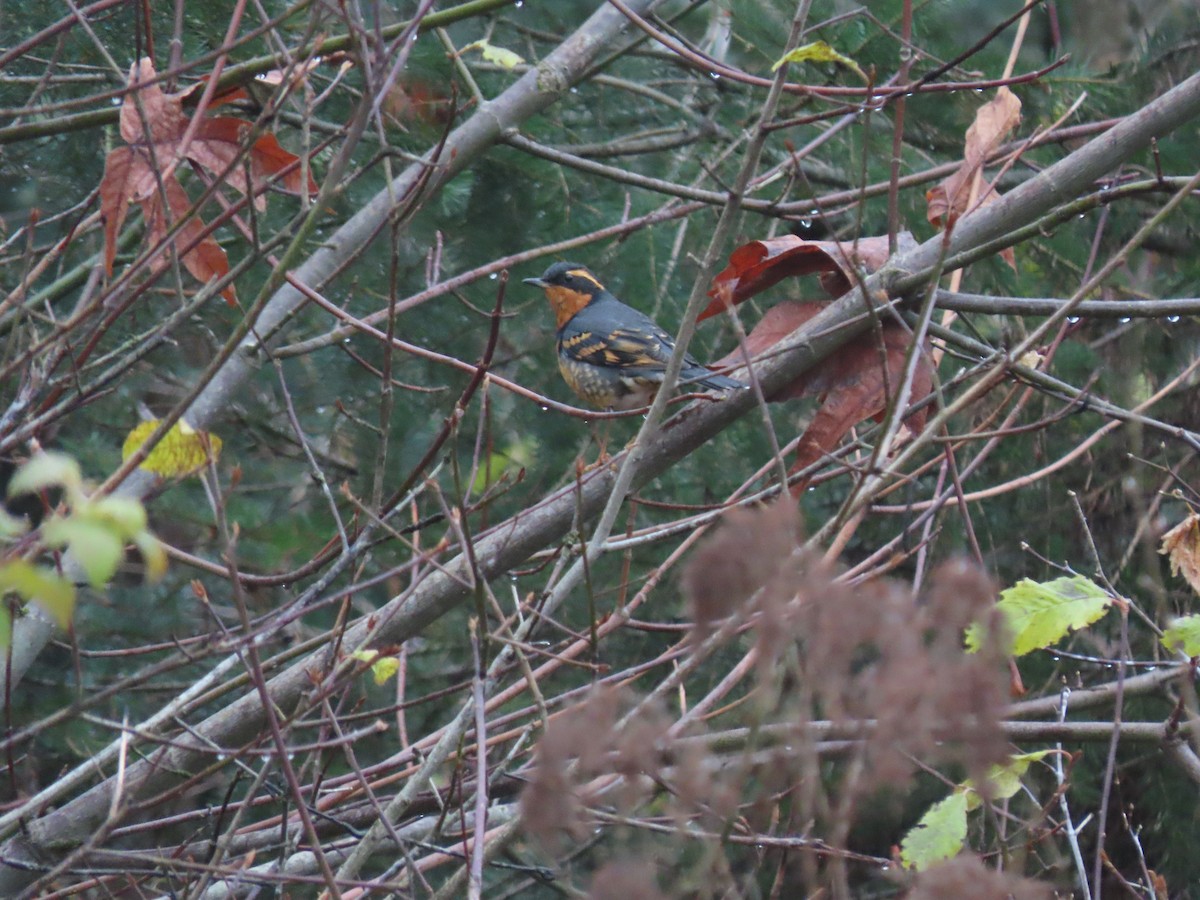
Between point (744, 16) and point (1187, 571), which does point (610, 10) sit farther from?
point (1187, 571)

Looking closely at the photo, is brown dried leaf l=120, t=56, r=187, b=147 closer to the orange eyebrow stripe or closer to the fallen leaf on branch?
the fallen leaf on branch

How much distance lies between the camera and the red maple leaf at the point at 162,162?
8.35 ft

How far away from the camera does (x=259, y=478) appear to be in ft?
22.2

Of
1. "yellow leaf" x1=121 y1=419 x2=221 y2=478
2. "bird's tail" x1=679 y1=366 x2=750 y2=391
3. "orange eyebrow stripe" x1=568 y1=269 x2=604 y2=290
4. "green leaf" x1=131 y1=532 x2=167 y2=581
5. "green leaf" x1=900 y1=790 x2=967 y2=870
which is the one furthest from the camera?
"orange eyebrow stripe" x1=568 y1=269 x2=604 y2=290

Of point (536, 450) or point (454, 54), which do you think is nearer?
point (454, 54)

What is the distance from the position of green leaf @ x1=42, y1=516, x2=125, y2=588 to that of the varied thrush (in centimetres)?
397

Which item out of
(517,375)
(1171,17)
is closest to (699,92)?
(517,375)

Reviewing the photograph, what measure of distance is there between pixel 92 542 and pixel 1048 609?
1972mm

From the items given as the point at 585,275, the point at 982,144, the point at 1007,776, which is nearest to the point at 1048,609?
the point at 1007,776

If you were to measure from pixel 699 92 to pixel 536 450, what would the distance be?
1.96m

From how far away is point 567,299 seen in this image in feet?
18.2

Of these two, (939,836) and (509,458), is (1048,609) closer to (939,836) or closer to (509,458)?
(939,836)

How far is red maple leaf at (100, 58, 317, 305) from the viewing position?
2545 millimetres

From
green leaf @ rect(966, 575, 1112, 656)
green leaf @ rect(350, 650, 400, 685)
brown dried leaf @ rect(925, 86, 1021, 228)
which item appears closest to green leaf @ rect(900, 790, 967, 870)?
green leaf @ rect(966, 575, 1112, 656)
